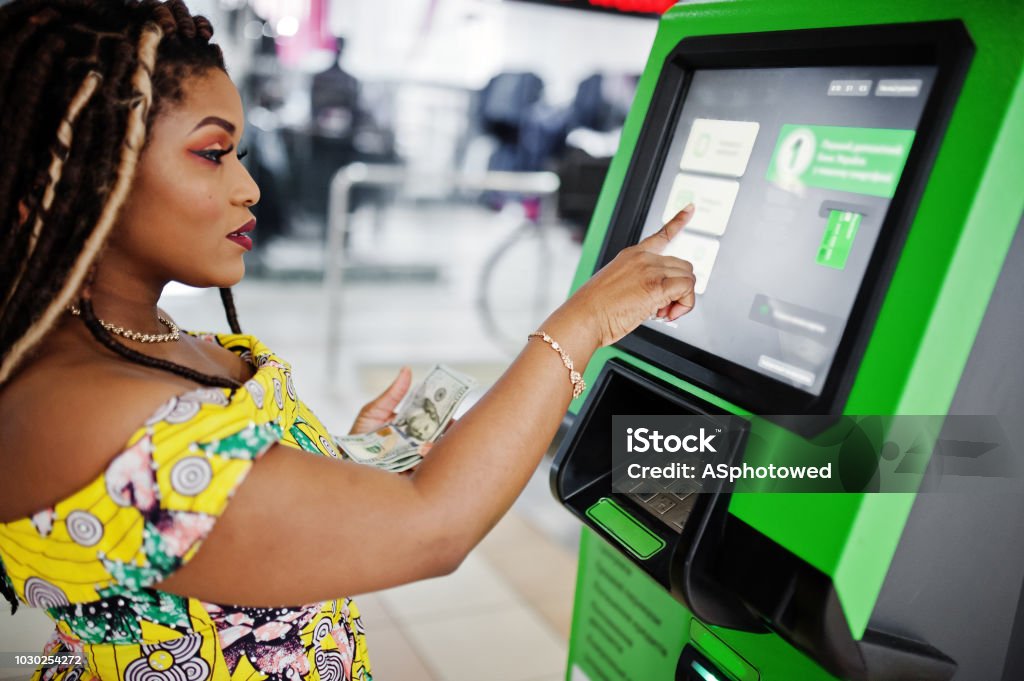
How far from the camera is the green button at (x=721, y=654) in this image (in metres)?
1.13

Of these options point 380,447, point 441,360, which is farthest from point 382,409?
point 441,360

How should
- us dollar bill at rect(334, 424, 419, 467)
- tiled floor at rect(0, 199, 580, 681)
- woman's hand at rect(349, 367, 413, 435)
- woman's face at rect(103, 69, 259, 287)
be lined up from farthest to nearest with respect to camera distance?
tiled floor at rect(0, 199, 580, 681) → woman's hand at rect(349, 367, 413, 435) → us dollar bill at rect(334, 424, 419, 467) → woman's face at rect(103, 69, 259, 287)

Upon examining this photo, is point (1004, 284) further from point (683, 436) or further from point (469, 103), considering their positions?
point (469, 103)

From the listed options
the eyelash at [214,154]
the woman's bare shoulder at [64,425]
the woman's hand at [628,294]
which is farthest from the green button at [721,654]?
the eyelash at [214,154]

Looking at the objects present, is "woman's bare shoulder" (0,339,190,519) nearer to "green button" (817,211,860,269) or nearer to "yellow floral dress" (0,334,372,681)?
"yellow floral dress" (0,334,372,681)

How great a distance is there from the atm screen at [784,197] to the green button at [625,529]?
251mm

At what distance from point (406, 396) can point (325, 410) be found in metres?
2.63

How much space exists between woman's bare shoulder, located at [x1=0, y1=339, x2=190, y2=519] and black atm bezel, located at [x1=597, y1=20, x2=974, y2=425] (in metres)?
0.62

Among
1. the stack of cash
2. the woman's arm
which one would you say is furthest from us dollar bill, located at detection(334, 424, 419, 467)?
the woman's arm

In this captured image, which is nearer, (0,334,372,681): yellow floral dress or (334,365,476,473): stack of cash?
(0,334,372,681): yellow floral dress

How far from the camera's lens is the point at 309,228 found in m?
6.26

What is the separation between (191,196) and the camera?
0.98 m

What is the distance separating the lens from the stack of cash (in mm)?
1376

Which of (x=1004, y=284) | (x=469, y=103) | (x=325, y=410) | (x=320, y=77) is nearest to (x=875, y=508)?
(x=1004, y=284)
